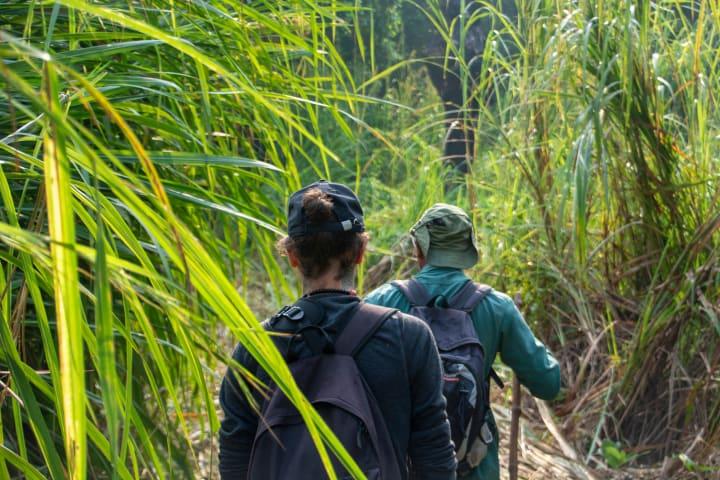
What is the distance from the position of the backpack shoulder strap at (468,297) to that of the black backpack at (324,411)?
82 cm

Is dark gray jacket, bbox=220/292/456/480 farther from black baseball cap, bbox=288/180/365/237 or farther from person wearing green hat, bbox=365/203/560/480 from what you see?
person wearing green hat, bbox=365/203/560/480

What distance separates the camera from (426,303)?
2.79 m

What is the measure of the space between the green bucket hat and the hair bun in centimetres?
93

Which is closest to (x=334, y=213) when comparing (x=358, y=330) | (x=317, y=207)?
A: (x=317, y=207)

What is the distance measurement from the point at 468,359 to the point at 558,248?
239cm

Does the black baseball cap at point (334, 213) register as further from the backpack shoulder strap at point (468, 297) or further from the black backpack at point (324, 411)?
the backpack shoulder strap at point (468, 297)

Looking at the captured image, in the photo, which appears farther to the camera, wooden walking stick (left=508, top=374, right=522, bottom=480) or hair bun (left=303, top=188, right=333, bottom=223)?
wooden walking stick (left=508, top=374, right=522, bottom=480)

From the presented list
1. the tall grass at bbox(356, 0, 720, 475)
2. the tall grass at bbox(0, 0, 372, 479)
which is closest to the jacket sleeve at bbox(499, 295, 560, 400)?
the tall grass at bbox(0, 0, 372, 479)

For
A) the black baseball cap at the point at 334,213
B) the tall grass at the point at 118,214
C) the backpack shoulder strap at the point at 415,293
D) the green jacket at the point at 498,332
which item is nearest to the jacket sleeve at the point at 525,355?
the green jacket at the point at 498,332

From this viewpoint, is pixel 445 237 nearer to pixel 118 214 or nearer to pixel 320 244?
pixel 320 244

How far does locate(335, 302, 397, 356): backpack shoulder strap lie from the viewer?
1.98 m

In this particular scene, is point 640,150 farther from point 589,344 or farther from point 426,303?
point 426,303

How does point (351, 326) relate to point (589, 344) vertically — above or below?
above

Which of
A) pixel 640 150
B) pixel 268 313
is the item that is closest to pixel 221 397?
pixel 640 150
